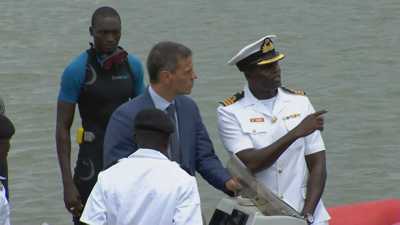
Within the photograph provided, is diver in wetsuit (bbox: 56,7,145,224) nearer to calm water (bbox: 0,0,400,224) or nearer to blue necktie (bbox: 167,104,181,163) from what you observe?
blue necktie (bbox: 167,104,181,163)

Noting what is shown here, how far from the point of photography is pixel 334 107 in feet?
27.4

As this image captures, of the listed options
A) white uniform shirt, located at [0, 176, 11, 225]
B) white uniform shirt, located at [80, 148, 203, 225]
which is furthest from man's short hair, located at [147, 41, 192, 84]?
white uniform shirt, located at [0, 176, 11, 225]

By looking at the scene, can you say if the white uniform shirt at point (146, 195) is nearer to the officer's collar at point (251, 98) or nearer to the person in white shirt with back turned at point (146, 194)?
the person in white shirt with back turned at point (146, 194)

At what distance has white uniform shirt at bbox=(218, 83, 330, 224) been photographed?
323 centimetres

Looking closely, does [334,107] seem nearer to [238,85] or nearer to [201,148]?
[238,85]

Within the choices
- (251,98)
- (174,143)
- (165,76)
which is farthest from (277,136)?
(165,76)

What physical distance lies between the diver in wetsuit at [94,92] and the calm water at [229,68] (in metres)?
2.63

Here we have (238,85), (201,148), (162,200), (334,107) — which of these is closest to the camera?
(162,200)

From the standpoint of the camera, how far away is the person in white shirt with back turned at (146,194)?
247 centimetres

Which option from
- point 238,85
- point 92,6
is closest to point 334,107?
point 238,85

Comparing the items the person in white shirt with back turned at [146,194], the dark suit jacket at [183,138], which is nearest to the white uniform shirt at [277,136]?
the dark suit jacket at [183,138]

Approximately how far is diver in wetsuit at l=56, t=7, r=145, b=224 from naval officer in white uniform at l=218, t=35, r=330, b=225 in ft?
1.74

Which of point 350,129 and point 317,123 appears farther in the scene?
point 350,129

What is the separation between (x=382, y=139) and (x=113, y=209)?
218 inches
